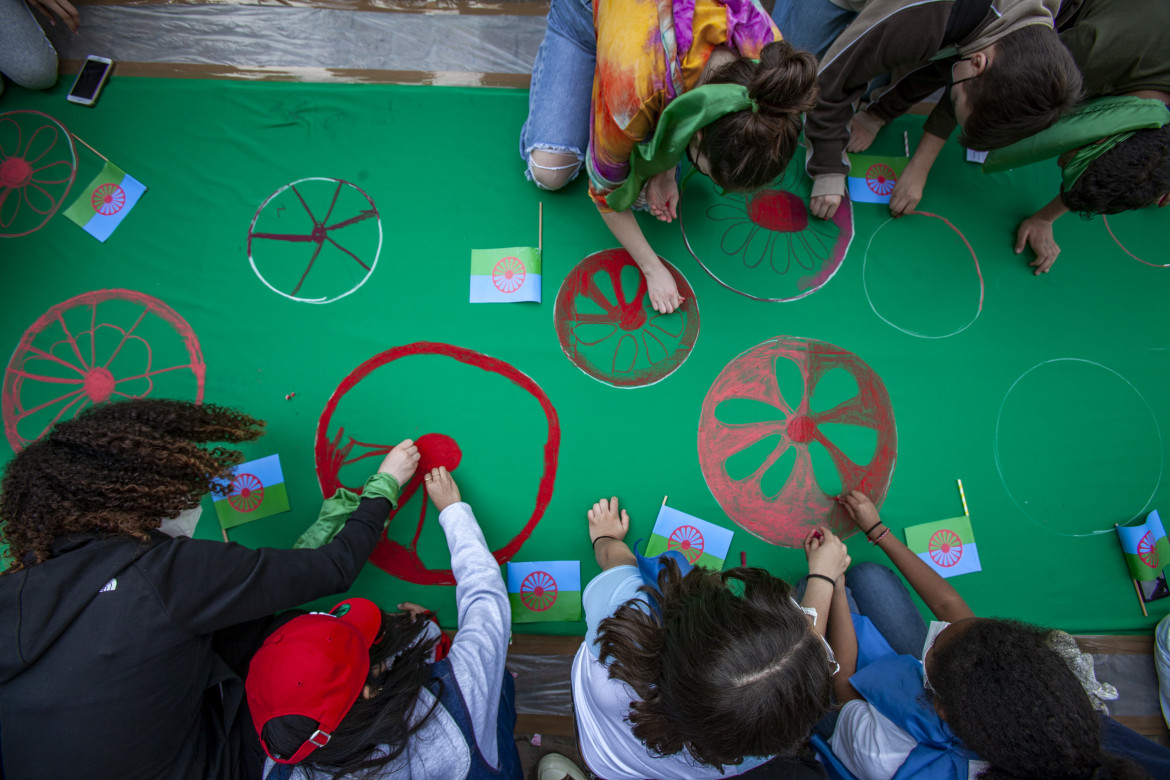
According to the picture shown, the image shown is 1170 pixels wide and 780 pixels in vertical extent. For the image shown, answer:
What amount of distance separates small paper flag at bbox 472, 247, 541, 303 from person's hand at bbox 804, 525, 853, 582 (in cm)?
97

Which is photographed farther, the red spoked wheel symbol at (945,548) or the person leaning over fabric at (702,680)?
the red spoked wheel symbol at (945,548)

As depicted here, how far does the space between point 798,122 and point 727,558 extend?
1.04 metres

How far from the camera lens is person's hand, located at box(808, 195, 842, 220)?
1485mm

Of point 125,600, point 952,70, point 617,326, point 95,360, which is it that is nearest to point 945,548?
point 617,326

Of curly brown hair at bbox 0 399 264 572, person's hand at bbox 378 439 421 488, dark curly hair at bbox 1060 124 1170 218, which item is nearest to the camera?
curly brown hair at bbox 0 399 264 572

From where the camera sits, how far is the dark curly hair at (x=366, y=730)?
828 mm

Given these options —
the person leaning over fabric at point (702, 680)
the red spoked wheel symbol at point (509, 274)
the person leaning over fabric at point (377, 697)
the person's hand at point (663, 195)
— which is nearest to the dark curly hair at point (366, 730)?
the person leaning over fabric at point (377, 697)

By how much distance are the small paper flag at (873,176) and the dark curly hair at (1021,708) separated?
1.19m

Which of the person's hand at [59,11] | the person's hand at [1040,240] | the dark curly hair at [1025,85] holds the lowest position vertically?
the person's hand at [1040,240]

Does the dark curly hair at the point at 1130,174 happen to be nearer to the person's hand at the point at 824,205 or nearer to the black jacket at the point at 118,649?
the person's hand at the point at 824,205

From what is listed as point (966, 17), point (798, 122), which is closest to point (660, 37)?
point (798, 122)

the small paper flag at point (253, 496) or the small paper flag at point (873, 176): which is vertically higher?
the small paper flag at point (873, 176)

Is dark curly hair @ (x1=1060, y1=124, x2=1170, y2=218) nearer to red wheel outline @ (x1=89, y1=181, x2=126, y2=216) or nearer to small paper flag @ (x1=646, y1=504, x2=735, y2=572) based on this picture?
small paper flag @ (x1=646, y1=504, x2=735, y2=572)

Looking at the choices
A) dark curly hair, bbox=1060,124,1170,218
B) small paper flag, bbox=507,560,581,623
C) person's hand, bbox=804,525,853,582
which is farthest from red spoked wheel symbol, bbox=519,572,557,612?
dark curly hair, bbox=1060,124,1170,218
